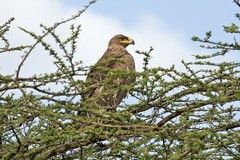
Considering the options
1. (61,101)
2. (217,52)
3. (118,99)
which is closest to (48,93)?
(61,101)

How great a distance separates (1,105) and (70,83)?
0.83 m

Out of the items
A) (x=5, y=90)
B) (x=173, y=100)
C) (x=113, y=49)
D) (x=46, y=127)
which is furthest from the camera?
(x=113, y=49)

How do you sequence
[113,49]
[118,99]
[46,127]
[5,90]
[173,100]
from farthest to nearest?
[113,49]
[118,99]
[46,127]
[173,100]
[5,90]

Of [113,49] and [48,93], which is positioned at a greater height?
[113,49]

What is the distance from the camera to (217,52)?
5.63m

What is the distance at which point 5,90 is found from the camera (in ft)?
18.4

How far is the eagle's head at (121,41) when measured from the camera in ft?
36.9

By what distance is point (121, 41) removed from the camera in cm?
1125

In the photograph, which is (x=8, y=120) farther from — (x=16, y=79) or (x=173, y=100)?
(x=173, y=100)

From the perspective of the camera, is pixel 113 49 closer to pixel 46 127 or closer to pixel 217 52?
pixel 46 127

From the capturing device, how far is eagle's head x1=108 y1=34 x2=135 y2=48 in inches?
443

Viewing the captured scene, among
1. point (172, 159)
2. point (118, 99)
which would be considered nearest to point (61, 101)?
point (172, 159)

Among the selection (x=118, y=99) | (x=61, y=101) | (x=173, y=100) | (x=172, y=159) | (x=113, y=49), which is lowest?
(x=172, y=159)

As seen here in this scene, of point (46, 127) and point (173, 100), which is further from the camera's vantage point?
point (46, 127)
